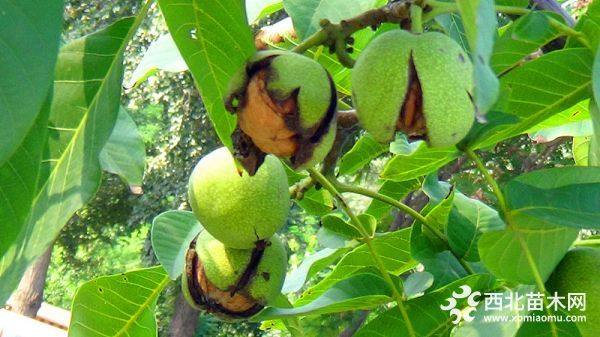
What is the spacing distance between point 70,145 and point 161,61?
40cm

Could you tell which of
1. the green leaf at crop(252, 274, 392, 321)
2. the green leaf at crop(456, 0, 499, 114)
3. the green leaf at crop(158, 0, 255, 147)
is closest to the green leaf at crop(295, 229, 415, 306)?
the green leaf at crop(252, 274, 392, 321)

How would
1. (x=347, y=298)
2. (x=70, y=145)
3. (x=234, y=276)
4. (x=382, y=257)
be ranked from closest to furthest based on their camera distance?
(x=70, y=145)
(x=234, y=276)
(x=347, y=298)
(x=382, y=257)

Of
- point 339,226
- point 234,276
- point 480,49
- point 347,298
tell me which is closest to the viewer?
point 480,49

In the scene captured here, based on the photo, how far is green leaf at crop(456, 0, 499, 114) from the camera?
47 cm

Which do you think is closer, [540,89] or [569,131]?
[540,89]

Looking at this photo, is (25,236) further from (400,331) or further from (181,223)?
(400,331)

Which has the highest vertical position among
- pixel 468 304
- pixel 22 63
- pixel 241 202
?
pixel 22 63

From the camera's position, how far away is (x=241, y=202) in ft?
2.89

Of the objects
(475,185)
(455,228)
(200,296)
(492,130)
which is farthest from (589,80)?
(475,185)

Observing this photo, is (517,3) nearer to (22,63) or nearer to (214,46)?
(214,46)

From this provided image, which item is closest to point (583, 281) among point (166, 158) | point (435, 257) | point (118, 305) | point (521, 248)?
point (521, 248)

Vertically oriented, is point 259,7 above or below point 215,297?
above

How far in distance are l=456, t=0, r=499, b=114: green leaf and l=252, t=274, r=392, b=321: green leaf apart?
1.83ft

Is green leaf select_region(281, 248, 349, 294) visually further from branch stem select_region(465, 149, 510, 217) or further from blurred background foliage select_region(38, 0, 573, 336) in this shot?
blurred background foliage select_region(38, 0, 573, 336)
